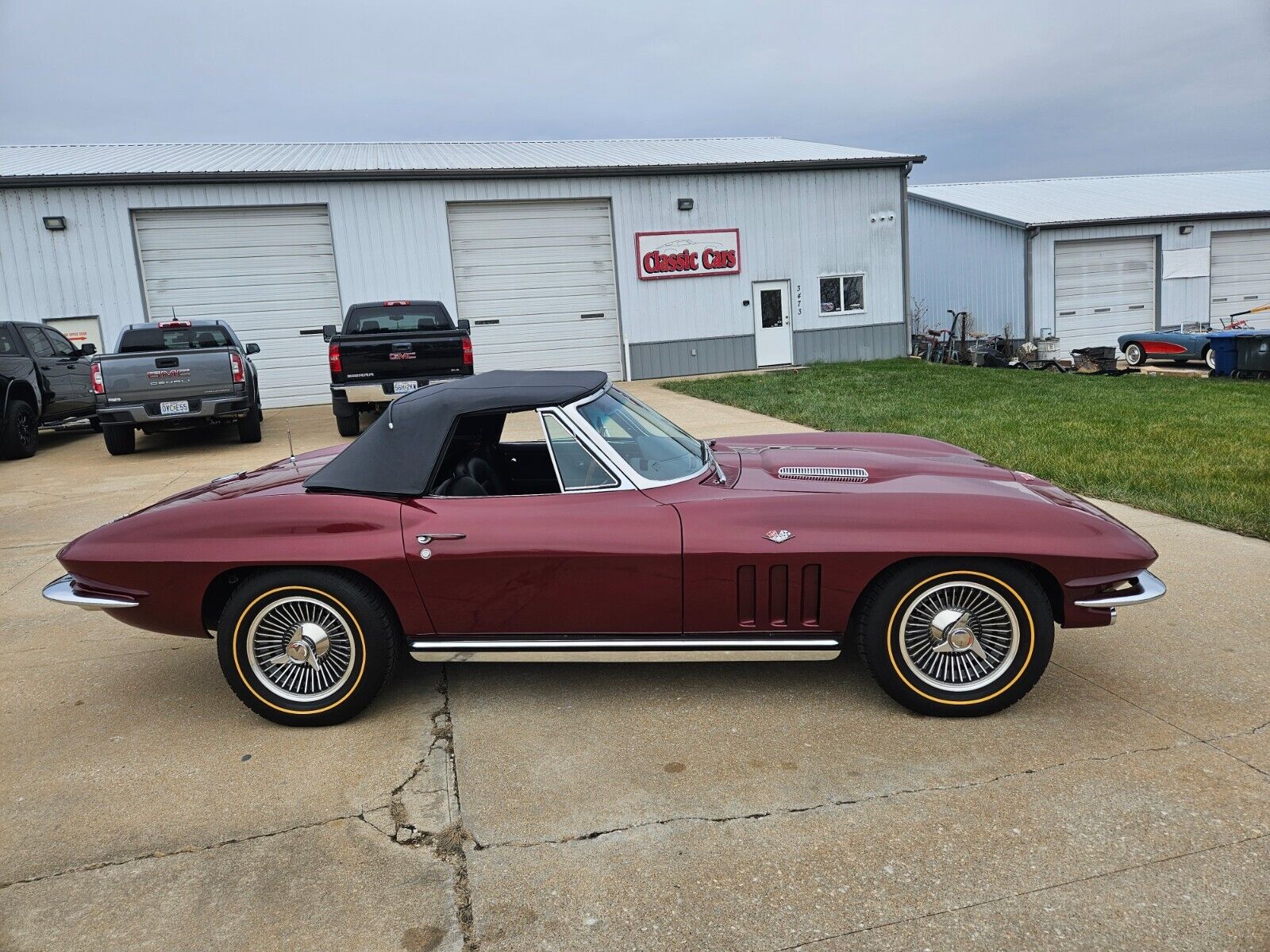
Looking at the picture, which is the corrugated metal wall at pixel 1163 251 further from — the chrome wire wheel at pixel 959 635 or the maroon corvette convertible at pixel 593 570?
the chrome wire wheel at pixel 959 635

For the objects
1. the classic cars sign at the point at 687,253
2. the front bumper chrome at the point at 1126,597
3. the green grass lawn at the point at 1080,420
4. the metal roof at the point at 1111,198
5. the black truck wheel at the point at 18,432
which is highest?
the metal roof at the point at 1111,198

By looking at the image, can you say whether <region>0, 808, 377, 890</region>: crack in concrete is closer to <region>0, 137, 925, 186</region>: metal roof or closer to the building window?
<region>0, 137, 925, 186</region>: metal roof

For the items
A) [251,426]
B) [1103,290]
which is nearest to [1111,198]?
[1103,290]

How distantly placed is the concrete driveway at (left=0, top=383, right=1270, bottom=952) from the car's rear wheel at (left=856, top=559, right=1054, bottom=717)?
4.9 inches

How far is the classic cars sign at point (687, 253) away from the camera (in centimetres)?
1936

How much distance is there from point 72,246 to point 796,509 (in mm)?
17652

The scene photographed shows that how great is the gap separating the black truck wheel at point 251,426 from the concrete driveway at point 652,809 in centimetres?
775

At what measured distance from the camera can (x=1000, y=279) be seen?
24.7m

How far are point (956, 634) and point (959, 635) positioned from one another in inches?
0.4

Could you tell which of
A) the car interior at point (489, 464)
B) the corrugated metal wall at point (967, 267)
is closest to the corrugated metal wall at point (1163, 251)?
the corrugated metal wall at point (967, 267)

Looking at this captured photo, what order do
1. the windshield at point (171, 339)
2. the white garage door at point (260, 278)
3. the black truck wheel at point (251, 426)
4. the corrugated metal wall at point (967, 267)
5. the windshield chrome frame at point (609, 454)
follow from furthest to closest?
the corrugated metal wall at point (967, 267) → the white garage door at point (260, 278) → the black truck wheel at point (251, 426) → the windshield at point (171, 339) → the windshield chrome frame at point (609, 454)

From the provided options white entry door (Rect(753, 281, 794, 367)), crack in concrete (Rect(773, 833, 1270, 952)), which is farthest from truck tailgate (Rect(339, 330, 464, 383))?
white entry door (Rect(753, 281, 794, 367))

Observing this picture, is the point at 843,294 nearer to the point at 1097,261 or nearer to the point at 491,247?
the point at 491,247

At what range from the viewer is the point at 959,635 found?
3355 millimetres
